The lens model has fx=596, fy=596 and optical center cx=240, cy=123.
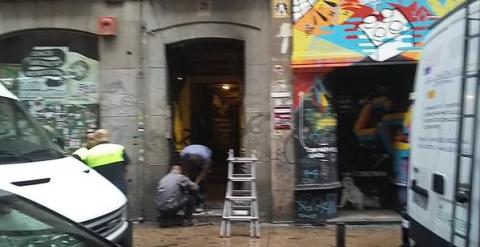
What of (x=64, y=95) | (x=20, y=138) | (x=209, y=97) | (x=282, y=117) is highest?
(x=209, y=97)

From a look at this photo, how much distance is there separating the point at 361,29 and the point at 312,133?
5.91ft

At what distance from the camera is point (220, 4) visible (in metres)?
9.84

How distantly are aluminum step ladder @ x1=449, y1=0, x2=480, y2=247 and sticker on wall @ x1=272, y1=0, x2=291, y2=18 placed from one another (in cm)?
543

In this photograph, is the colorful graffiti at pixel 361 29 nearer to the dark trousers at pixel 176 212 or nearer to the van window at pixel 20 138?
the dark trousers at pixel 176 212

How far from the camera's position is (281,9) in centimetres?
955

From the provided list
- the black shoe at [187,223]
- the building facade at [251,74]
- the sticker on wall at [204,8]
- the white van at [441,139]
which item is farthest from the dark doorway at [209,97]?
the white van at [441,139]

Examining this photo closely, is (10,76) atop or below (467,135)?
atop

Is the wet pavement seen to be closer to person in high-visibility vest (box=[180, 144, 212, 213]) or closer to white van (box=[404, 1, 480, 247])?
person in high-visibility vest (box=[180, 144, 212, 213])

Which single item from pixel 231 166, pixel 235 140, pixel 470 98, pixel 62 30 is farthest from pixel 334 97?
pixel 470 98

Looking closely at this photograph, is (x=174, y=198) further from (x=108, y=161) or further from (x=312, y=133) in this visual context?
(x=312, y=133)

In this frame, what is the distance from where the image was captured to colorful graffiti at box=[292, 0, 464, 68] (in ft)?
30.4

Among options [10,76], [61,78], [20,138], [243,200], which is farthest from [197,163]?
[20,138]

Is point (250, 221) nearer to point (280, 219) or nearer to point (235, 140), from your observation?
point (280, 219)

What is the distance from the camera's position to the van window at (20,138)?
17.9ft
